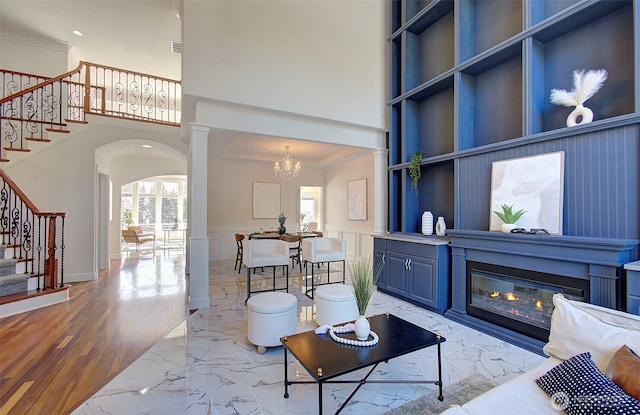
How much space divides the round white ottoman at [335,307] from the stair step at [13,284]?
4518mm

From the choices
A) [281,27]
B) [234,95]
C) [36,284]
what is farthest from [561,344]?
[36,284]

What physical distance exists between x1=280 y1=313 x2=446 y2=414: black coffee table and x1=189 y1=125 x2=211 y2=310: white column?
2.36 meters

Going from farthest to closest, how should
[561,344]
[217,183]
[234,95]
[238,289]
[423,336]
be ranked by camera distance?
[217,183] < [238,289] < [234,95] < [423,336] < [561,344]

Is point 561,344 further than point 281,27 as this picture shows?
No

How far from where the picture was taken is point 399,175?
5266 mm

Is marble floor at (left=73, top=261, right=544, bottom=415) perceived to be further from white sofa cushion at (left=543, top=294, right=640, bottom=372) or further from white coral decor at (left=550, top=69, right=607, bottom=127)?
white coral decor at (left=550, top=69, right=607, bottom=127)

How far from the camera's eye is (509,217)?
3.18 meters

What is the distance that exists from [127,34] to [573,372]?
8462mm

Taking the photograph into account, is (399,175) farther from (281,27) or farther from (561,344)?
(561,344)

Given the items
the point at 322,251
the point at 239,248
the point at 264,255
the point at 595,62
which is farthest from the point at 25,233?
the point at 595,62

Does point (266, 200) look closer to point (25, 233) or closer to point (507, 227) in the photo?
point (25, 233)

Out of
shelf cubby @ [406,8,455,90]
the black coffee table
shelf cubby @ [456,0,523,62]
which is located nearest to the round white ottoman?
the black coffee table

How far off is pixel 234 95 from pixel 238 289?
10.5 ft

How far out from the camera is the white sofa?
1286 mm
